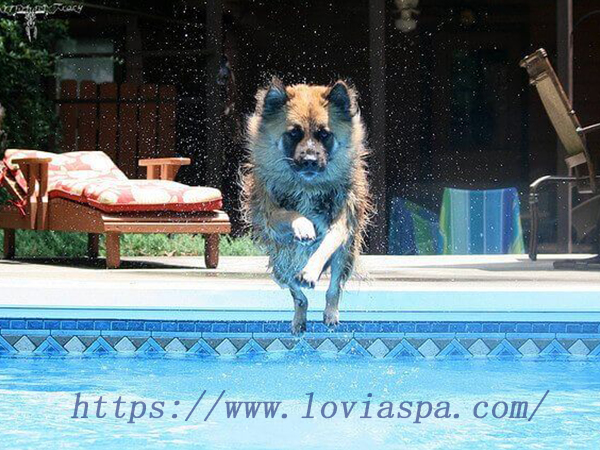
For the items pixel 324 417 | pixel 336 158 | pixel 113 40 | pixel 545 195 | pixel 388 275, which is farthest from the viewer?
pixel 113 40

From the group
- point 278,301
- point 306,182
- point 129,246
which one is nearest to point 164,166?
point 129,246

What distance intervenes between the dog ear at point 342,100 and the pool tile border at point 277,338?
2330 mm

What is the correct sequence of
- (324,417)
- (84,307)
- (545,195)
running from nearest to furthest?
1. (324,417)
2. (84,307)
3. (545,195)

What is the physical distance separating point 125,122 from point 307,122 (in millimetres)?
7581

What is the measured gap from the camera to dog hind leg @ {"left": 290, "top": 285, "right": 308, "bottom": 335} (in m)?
3.28

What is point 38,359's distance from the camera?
18.4 feet

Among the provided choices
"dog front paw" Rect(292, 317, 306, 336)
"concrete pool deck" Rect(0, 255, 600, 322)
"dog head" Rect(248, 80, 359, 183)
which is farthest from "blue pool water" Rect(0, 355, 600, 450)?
"dog head" Rect(248, 80, 359, 183)

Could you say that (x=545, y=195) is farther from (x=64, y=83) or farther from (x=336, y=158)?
(x=336, y=158)

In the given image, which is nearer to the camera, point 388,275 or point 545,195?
point 388,275

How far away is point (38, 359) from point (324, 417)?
1669mm

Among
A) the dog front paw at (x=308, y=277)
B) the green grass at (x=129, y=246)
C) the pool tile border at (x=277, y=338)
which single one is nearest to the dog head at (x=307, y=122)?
the dog front paw at (x=308, y=277)

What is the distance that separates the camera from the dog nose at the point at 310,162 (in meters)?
3.06

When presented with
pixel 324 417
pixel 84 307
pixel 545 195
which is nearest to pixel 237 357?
pixel 84 307

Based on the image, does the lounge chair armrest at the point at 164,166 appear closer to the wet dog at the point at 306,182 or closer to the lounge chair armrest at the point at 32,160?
the lounge chair armrest at the point at 32,160
